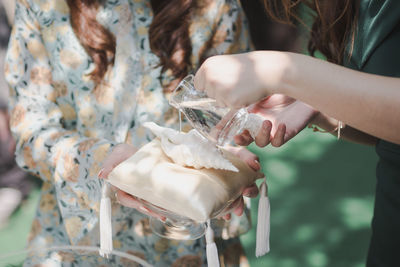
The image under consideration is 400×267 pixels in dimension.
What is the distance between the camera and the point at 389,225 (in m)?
1.07

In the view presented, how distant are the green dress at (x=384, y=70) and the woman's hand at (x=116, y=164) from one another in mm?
559

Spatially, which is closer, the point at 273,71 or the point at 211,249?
the point at 273,71

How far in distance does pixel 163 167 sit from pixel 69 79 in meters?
0.67

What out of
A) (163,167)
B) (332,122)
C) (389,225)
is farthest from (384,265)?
(163,167)

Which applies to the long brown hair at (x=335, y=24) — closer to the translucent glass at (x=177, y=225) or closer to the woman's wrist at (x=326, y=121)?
the woman's wrist at (x=326, y=121)

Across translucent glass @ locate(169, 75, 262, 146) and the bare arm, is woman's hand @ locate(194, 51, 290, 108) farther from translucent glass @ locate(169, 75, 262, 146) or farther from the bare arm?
translucent glass @ locate(169, 75, 262, 146)

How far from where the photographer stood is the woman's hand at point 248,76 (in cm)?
71

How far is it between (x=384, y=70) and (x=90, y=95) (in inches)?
36.5

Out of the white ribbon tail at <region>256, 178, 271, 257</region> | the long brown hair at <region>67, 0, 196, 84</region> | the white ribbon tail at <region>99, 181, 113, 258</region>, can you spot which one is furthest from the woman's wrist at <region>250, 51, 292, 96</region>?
the long brown hair at <region>67, 0, 196, 84</region>

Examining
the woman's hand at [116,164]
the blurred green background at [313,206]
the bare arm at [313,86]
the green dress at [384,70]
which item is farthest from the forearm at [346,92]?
the blurred green background at [313,206]

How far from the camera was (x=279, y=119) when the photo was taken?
1104 mm

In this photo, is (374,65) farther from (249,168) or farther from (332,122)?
(249,168)

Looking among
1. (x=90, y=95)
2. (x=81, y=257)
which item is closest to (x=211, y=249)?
(x=81, y=257)

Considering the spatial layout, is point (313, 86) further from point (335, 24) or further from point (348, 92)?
point (335, 24)
